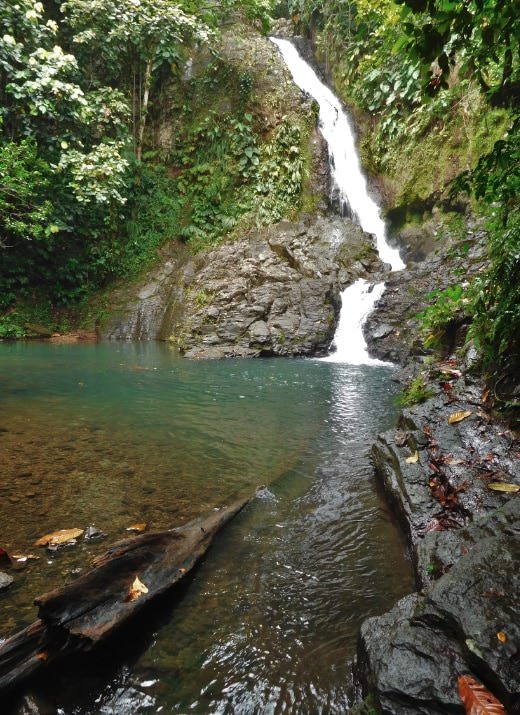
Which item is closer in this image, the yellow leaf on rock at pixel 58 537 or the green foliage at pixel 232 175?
the yellow leaf on rock at pixel 58 537

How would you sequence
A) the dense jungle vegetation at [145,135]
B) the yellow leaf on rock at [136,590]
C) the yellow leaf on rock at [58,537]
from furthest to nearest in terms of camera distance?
the dense jungle vegetation at [145,135] < the yellow leaf on rock at [58,537] < the yellow leaf on rock at [136,590]

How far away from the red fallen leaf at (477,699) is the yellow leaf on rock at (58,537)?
2.30m

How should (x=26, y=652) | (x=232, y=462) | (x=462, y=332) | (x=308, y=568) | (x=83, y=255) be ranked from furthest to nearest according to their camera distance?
1. (x=83, y=255)
2. (x=462, y=332)
3. (x=232, y=462)
4. (x=308, y=568)
5. (x=26, y=652)

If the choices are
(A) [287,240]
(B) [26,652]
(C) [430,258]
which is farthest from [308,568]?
(A) [287,240]

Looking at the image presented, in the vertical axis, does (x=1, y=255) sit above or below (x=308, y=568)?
above

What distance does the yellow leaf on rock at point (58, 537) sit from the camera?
8.39ft

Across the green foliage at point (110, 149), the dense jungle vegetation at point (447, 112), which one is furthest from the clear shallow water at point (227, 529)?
the green foliage at point (110, 149)

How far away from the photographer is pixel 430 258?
12188 mm

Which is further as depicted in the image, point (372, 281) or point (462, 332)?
point (372, 281)

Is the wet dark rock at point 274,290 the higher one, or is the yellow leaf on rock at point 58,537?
the wet dark rock at point 274,290

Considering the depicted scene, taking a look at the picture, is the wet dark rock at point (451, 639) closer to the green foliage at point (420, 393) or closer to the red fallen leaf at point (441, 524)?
the red fallen leaf at point (441, 524)

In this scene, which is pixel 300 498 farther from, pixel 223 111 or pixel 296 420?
pixel 223 111

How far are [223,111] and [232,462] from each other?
1769 centimetres

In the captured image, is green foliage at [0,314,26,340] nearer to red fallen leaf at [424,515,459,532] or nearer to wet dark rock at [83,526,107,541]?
wet dark rock at [83,526,107,541]
